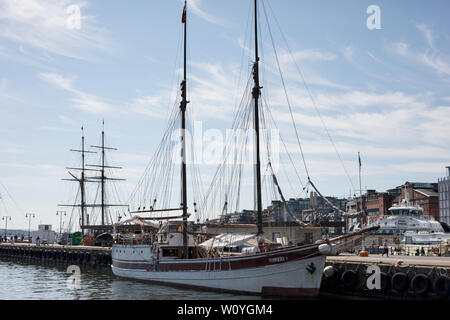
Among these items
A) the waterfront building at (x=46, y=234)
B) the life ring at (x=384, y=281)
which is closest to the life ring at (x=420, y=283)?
the life ring at (x=384, y=281)

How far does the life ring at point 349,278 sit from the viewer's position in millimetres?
32053

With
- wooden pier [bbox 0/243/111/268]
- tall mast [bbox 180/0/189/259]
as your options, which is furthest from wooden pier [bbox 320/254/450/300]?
wooden pier [bbox 0/243/111/268]

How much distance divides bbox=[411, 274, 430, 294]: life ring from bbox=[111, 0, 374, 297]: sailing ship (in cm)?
543

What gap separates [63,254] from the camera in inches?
3076

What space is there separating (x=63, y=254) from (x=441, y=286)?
64.2m

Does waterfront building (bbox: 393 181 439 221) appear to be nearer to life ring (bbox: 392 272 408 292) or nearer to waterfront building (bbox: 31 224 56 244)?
waterfront building (bbox: 31 224 56 244)

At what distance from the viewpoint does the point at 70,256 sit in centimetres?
7569

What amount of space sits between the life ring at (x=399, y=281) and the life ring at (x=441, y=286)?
191 cm

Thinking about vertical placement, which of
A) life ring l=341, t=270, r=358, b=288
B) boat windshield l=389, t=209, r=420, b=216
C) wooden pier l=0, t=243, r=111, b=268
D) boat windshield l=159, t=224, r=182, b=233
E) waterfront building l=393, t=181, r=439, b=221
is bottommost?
wooden pier l=0, t=243, r=111, b=268

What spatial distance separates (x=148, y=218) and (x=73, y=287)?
32.9 ft

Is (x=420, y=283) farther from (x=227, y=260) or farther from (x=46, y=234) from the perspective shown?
(x=46, y=234)

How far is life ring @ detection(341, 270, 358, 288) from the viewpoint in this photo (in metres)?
32.1

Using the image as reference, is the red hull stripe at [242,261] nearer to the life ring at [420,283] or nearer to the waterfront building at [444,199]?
the life ring at [420,283]

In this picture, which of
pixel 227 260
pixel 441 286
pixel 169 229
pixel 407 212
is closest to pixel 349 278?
pixel 441 286
